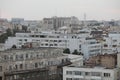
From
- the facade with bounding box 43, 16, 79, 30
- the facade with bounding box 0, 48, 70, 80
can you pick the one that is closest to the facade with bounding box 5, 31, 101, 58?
the facade with bounding box 0, 48, 70, 80

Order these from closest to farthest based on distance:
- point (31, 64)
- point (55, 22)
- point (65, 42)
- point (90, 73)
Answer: point (90, 73), point (31, 64), point (65, 42), point (55, 22)

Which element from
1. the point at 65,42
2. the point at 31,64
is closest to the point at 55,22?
the point at 65,42

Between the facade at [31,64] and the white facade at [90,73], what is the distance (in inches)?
54.9

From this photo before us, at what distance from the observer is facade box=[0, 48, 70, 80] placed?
12398 mm

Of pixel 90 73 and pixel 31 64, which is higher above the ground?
pixel 31 64

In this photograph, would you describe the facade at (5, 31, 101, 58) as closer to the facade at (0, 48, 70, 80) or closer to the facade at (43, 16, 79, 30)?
the facade at (0, 48, 70, 80)

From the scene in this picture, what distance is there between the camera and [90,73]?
39.1ft

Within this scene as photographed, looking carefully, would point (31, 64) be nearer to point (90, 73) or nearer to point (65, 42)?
point (90, 73)

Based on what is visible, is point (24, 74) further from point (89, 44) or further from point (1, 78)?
point (89, 44)

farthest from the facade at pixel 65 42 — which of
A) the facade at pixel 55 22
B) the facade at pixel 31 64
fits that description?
the facade at pixel 55 22

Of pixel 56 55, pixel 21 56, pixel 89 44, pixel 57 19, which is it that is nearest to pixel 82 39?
pixel 89 44

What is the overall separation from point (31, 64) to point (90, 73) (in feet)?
8.79

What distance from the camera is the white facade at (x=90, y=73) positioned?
11.6 meters

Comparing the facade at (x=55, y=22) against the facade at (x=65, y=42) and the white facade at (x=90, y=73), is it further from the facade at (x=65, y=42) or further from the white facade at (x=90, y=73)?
the white facade at (x=90, y=73)
